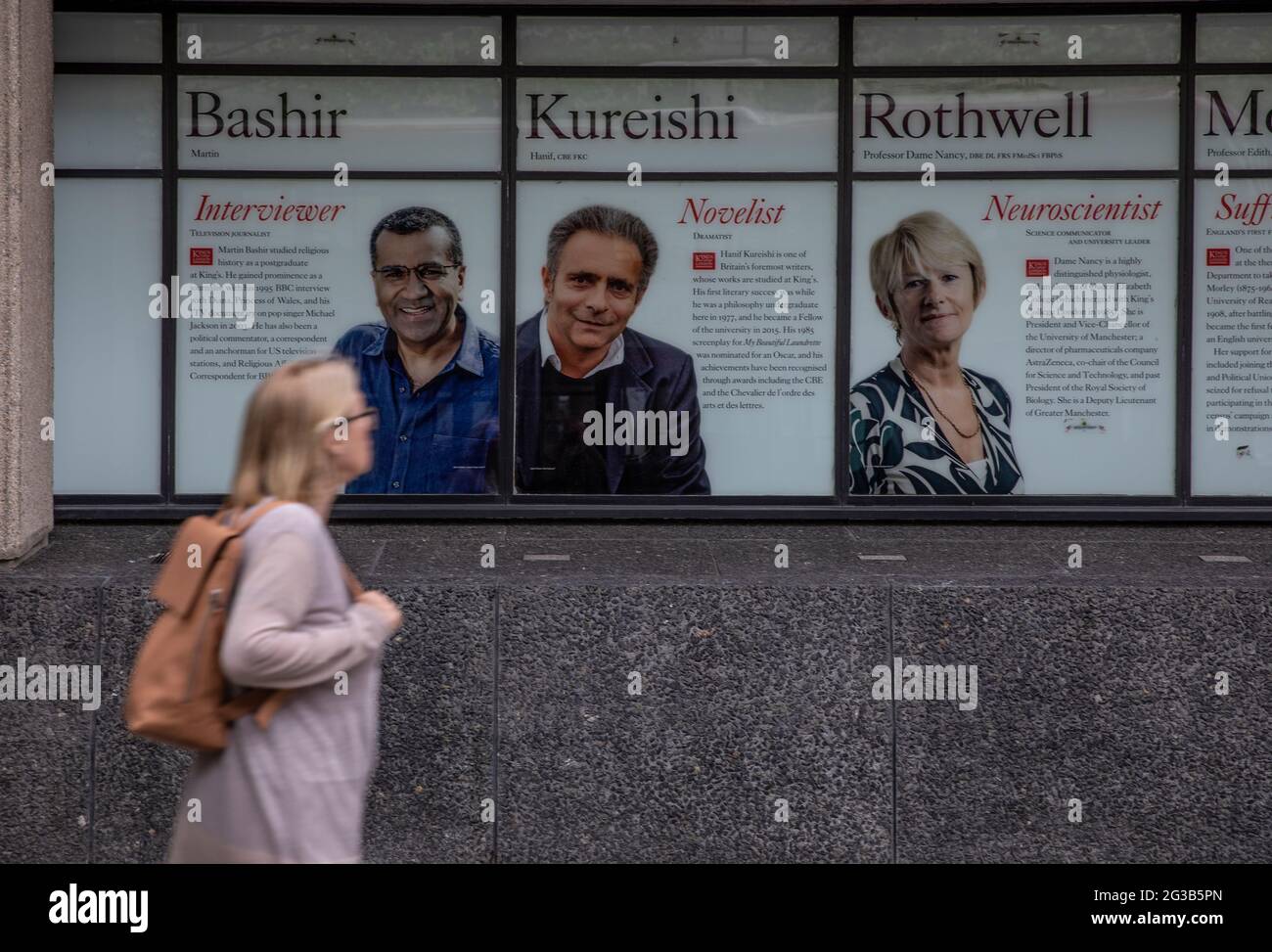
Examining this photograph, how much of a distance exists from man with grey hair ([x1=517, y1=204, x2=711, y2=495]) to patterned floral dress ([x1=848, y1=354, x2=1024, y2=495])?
0.87m

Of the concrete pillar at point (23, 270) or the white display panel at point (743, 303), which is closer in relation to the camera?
the concrete pillar at point (23, 270)

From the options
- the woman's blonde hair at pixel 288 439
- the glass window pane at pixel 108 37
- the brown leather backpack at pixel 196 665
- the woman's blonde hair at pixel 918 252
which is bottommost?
the brown leather backpack at pixel 196 665

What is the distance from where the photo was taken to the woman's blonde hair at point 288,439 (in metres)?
3.29

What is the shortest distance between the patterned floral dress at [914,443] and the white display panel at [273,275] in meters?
2.21

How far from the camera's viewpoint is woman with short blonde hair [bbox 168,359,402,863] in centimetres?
316

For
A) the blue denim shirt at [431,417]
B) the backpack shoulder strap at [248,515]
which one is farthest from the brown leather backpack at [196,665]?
the blue denim shirt at [431,417]

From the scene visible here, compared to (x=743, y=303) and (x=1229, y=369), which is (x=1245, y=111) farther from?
(x=743, y=303)

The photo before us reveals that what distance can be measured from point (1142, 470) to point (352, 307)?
14.1 ft

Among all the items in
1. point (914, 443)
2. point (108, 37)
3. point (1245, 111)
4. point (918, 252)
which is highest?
point (108, 37)

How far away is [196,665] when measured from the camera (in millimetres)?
3172

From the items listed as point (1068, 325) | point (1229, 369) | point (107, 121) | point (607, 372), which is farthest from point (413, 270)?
point (1229, 369)

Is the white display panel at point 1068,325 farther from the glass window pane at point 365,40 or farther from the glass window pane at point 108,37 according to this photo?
the glass window pane at point 108,37

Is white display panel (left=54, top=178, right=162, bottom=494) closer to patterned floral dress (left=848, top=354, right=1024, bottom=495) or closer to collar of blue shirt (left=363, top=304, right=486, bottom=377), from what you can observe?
collar of blue shirt (left=363, top=304, right=486, bottom=377)

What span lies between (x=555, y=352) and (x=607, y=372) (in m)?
0.30
